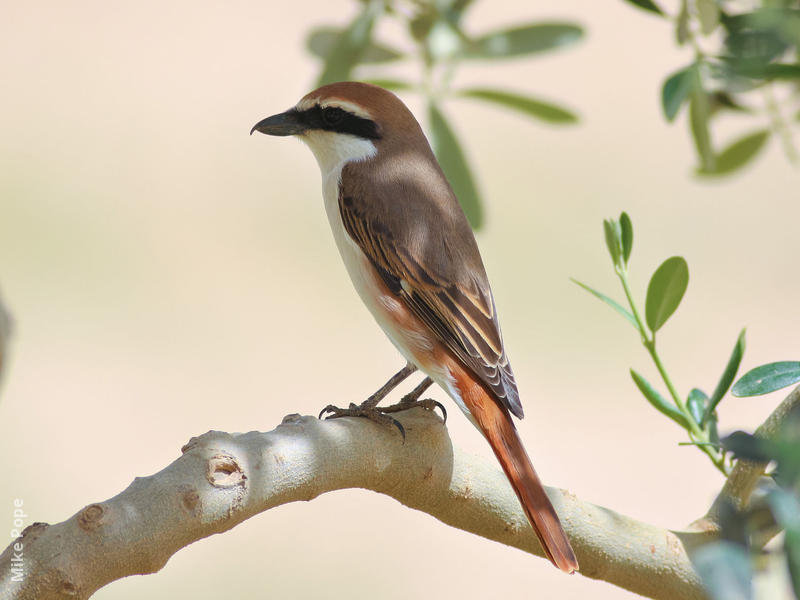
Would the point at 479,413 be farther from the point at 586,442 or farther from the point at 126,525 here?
the point at 586,442

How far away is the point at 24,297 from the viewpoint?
7.29m

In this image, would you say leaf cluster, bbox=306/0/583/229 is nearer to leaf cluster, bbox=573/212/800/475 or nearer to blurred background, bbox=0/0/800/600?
leaf cluster, bbox=573/212/800/475

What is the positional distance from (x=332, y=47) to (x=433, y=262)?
2.17 feet

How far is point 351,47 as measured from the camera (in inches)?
94.5

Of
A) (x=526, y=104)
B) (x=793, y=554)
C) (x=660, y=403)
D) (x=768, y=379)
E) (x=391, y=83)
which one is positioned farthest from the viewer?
(x=526, y=104)

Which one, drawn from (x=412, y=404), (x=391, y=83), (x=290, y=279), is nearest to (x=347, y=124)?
(x=391, y=83)

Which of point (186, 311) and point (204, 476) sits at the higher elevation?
point (186, 311)

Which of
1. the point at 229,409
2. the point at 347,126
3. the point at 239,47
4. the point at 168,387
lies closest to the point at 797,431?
the point at 347,126

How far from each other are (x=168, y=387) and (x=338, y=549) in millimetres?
1722

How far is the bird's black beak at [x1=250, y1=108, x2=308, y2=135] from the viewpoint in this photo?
3094mm

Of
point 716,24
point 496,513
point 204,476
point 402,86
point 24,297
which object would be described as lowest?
point 496,513

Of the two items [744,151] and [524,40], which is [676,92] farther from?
[744,151]

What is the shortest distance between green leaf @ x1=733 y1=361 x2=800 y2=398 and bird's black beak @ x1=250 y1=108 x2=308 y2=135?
69.7 inches

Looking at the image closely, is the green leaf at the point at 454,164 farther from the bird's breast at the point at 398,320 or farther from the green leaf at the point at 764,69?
the green leaf at the point at 764,69
